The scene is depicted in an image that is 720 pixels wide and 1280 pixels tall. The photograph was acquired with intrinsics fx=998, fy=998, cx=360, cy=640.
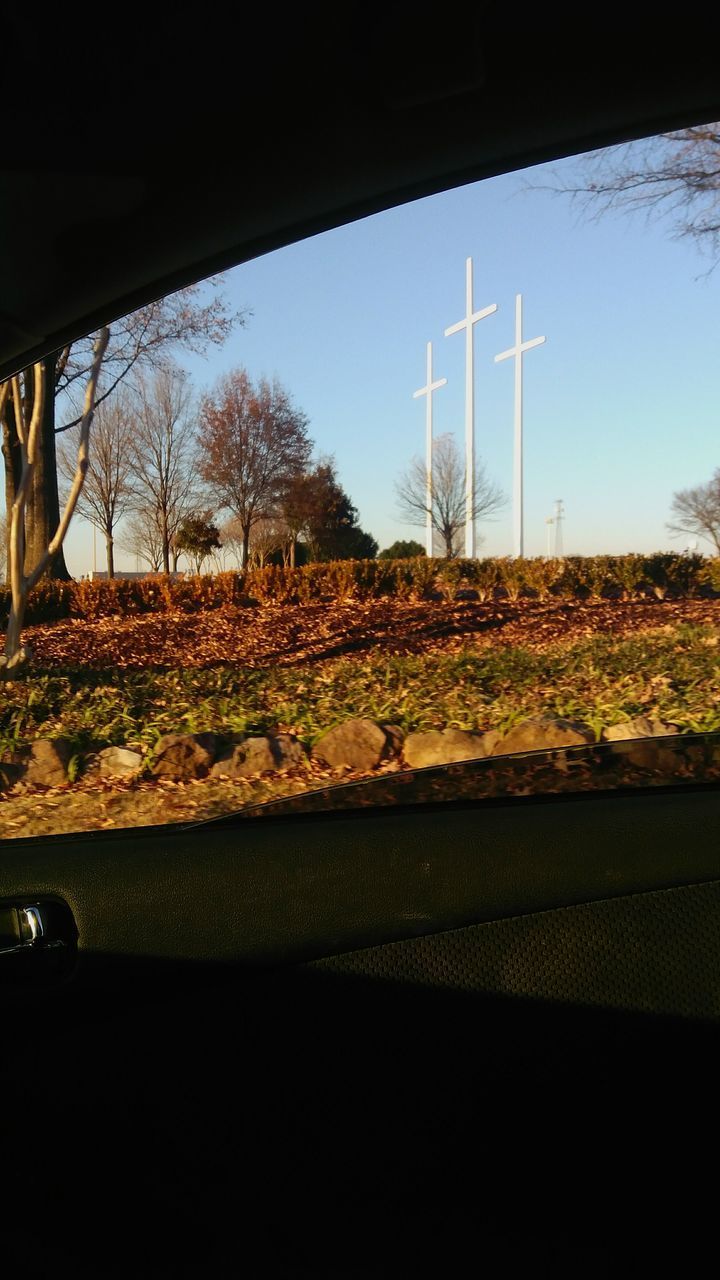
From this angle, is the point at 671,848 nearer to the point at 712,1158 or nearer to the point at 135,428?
the point at 712,1158

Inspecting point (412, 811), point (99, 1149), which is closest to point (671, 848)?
point (412, 811)

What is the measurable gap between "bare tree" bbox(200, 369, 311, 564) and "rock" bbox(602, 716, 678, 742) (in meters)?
3.76

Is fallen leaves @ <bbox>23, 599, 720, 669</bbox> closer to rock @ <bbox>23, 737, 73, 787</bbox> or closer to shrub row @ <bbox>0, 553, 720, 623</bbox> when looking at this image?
shrub row @ <bbox>0, 553, 720, 623</bbox>

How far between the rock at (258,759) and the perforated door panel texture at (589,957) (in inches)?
155

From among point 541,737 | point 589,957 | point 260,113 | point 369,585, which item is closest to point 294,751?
point 541,737

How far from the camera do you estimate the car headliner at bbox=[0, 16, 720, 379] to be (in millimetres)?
2229

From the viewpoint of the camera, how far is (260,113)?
7.95 ft

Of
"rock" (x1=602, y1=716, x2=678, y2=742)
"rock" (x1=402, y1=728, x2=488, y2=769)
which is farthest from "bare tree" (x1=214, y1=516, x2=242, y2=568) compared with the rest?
"rock" (x1=602, y1=716, x2=678, y2=742)

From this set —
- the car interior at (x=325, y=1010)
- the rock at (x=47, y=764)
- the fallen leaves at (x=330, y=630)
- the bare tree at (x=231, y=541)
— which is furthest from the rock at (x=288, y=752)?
the car interior at (x=325, y=1010)

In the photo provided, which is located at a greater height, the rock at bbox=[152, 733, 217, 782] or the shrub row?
the shrub row

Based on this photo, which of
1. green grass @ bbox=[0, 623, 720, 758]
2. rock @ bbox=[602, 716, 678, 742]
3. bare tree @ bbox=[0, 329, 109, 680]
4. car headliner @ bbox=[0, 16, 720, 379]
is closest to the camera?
car headliner @ bbox=[0, 16, 720, 379]

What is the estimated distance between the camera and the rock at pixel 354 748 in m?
5.96

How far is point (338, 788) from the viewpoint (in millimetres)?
2219

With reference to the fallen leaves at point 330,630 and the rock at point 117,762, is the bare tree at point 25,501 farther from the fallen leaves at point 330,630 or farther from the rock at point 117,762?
the rock at point 117,762
